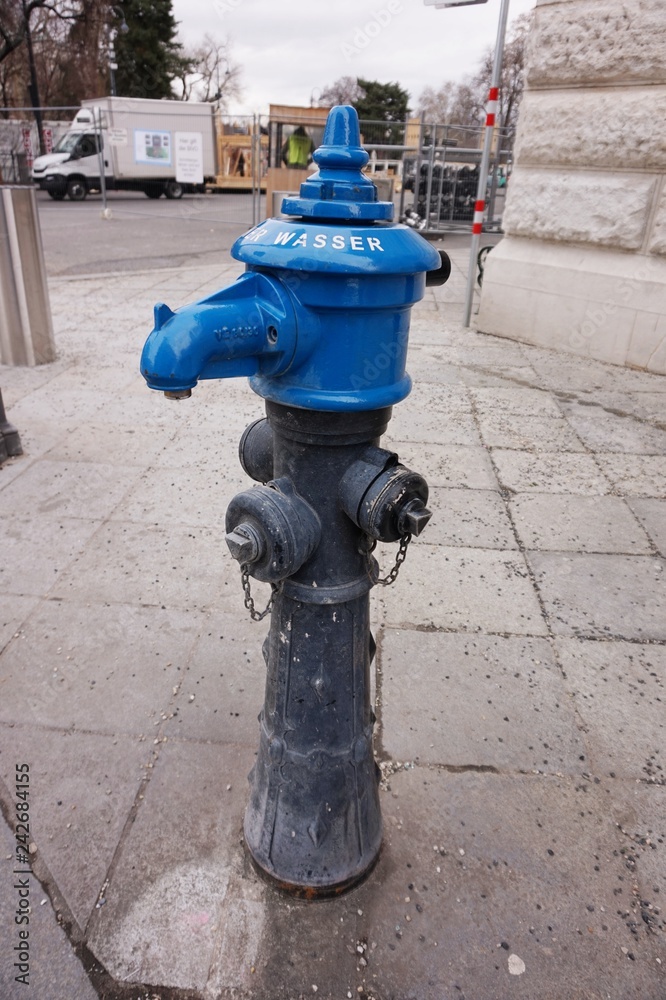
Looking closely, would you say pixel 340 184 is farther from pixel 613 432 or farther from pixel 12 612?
pixel 613 432

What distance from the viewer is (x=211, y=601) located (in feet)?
10.7

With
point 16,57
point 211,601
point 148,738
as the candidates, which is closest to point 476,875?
point 148,738

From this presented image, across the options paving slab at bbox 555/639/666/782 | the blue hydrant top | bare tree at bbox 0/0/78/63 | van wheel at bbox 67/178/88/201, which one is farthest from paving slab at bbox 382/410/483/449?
bare tree at bbox 0/0/78/63

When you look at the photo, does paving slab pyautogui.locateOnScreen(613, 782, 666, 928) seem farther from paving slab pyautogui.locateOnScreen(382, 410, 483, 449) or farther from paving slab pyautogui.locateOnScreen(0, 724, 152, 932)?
paving slab pyautogui.locateOnScreen(382, 410, 483, 449)

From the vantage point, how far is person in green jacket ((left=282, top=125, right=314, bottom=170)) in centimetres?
1758

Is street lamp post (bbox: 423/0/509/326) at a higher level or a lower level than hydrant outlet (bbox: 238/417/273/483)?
higher

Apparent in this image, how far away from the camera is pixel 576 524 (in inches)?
157

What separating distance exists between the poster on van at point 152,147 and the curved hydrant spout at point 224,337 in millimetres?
25532

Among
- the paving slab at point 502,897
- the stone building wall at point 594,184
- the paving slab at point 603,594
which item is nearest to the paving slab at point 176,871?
the paving slab at point 502,897

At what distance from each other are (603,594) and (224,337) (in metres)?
2.57

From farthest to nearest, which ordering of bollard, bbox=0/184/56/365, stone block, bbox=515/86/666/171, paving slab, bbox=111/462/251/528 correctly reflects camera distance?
stone block, bbox=515/86/666/171 < bollard, bbox=0/184/56/365 < paving slab, bbox=111/462/251/528

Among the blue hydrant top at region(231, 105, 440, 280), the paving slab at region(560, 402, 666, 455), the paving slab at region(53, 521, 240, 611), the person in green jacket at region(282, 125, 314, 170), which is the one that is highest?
the person in green jacket at region(282, 125, 314, 170)

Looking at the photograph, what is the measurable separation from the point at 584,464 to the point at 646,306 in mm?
2515

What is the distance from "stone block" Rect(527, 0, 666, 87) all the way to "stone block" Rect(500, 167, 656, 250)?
0.76 metres
